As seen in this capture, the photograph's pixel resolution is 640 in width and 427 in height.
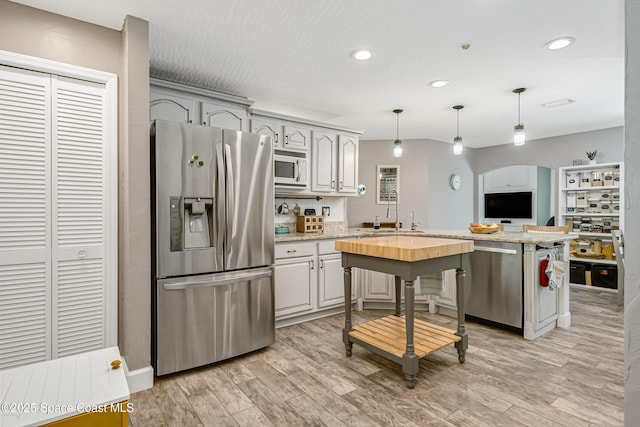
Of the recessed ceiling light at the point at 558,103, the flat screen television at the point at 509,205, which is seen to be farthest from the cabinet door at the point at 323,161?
the flat screen television at the point at 509,205

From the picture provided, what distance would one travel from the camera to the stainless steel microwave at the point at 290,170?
3810mm

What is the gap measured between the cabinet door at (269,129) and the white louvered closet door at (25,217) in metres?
1.90

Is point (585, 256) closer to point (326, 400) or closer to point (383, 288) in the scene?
point (383, 288)

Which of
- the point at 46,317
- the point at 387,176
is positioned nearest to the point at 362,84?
the point at 387,176

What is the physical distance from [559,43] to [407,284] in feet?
7.11

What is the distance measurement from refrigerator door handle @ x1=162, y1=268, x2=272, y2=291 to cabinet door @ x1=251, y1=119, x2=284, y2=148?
1.67 m

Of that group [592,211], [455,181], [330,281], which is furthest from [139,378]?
[592,211]

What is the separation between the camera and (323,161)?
4.31 m

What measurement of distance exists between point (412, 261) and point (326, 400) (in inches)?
40.7

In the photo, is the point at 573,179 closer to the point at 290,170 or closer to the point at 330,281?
the point at 330,281

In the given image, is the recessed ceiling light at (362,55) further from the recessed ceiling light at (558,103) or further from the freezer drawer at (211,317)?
the recessed ceiling light at (558,103)

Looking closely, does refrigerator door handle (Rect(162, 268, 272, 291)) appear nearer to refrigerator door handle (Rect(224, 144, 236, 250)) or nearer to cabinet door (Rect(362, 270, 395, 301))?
refrigerator door handle (Rect(224, 144, 236, 250))

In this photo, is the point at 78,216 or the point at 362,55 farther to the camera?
the point at 362,55

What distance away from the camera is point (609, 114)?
4.46 metres
